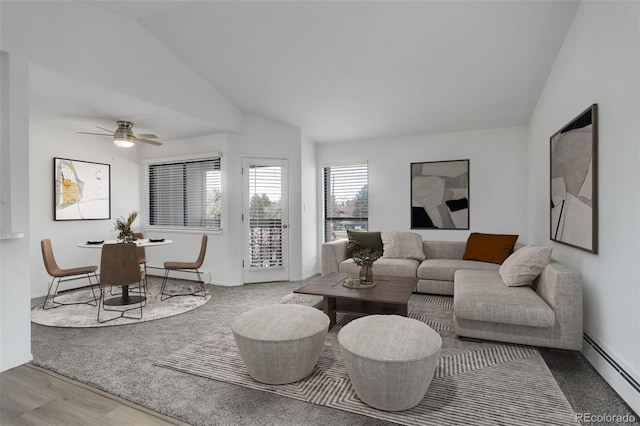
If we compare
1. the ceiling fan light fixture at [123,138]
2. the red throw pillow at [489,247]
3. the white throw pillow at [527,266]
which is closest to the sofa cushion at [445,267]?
the red throw pillow at [489,247]

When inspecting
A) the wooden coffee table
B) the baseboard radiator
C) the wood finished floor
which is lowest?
the wood finished floor

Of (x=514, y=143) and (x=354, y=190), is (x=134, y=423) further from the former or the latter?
(x=514, y=143)

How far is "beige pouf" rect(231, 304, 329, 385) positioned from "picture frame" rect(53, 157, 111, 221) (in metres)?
4.22

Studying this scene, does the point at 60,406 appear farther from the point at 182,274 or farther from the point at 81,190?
the point at 81,190

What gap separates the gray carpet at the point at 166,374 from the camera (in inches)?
74.1

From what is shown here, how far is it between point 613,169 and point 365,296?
207 centimetres

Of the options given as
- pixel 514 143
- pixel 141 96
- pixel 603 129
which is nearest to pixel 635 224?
pixel 603 129

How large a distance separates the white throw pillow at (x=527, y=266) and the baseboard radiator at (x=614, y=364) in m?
0.59

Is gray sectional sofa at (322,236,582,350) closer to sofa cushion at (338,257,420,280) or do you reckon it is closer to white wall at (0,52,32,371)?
sofa cushion at (338,257,420,280)

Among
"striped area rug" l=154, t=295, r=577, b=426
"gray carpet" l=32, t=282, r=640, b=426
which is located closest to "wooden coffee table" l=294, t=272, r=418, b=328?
"striped area rug" l=154, t=295, r=577, b=426

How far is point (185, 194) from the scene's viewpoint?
225 inches

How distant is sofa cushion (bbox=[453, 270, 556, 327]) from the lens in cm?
256

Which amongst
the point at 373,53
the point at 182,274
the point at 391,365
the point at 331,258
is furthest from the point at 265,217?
the point at 391,365

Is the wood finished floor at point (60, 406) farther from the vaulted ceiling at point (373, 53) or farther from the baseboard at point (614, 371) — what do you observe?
the vaulted ceiling at point (373, 53)
